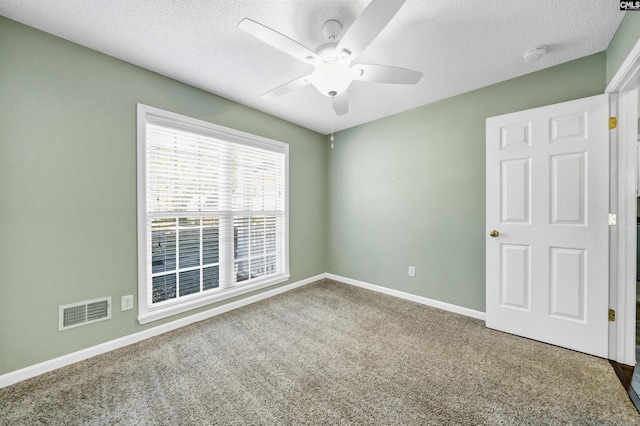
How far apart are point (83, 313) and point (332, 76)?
2.65m

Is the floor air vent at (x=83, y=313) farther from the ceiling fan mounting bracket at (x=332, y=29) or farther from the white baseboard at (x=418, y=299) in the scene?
the white baseboard at (x=418, y=299)

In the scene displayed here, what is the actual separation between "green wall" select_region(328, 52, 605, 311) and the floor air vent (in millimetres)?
2895

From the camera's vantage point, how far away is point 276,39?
4.53ft

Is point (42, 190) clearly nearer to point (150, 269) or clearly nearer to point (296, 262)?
point (150, 269)

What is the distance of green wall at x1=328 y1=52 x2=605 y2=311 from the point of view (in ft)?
7.70

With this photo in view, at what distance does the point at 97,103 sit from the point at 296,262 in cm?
280

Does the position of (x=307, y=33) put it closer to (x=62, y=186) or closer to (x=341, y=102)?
(x=341, y=102)

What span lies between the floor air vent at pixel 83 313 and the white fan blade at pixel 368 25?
269 centimetres

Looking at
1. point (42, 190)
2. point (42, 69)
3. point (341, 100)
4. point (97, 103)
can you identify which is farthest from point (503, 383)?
point (42, 69)

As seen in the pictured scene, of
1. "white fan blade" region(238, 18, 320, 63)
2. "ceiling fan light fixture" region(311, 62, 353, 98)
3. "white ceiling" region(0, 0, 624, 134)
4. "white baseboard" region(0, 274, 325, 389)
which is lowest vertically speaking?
"white baseboard" region(0, 274, 325, 389)

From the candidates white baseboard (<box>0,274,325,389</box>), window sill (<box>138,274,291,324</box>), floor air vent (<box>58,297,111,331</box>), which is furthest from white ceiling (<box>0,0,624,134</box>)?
white baseboard (<box>0,274,325,389</box>)

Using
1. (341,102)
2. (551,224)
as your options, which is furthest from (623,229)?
(341,102)

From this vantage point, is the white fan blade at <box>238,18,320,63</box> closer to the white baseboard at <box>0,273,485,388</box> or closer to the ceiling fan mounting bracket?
the ceiling fan mounting bracket

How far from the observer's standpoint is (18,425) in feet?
4.32
